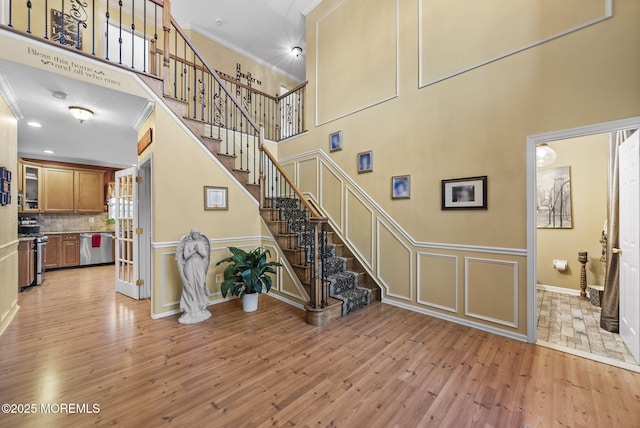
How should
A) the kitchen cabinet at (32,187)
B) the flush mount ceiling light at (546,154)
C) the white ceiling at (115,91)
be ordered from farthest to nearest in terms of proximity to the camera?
the kitchen cabinet at (32,187) < the flush mount ceiling light at (546,154) < the white ceiling at (115,91)

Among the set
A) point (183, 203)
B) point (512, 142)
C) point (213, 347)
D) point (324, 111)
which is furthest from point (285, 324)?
point (324, 111)

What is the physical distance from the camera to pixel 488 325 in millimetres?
2932

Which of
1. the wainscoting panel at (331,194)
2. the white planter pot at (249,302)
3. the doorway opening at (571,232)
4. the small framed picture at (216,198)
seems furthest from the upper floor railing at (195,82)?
the doorway opening at (571,232)

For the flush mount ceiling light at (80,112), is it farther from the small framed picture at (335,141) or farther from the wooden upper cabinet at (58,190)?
the wooden upper cabinet at (58,190)

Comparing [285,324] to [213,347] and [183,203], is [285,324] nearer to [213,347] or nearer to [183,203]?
[213,347]

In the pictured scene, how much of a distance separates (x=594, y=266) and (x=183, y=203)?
627 cm

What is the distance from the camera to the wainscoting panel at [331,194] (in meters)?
4.47

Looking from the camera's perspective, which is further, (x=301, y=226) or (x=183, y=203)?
(x=301, y=226)

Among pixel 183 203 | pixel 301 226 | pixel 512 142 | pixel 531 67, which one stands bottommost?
pixel 301 226

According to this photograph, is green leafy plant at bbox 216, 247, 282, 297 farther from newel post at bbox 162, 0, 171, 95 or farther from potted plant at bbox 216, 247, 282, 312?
newel post at bbox 162, 0, 171, 95

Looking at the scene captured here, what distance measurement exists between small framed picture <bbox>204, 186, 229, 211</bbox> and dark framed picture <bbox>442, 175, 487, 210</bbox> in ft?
10.1

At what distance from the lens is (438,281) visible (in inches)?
130

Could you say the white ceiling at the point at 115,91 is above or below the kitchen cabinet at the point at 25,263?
above

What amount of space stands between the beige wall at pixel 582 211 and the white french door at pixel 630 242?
1.67 metres
